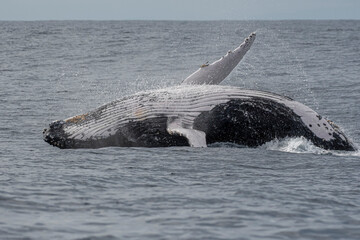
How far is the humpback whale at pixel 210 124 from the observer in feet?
38.9

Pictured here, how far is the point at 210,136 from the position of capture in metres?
11.9

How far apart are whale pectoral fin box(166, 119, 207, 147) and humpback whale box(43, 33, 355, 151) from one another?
20 millimetres

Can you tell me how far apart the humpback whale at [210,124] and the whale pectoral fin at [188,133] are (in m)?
0.02

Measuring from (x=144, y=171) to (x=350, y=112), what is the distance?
927cm

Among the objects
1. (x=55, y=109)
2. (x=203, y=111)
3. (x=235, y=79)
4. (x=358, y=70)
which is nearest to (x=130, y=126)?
(x=203, y=111)

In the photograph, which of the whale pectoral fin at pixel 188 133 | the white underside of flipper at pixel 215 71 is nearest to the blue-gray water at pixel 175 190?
the whale pectoral fin at pixel 188 133

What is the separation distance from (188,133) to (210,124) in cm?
76

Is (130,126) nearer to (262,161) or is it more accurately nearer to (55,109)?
(262,161)

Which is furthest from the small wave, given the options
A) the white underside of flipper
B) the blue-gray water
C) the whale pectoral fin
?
the white underside of flipper

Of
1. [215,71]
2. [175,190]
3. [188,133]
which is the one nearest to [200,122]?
[188,133]

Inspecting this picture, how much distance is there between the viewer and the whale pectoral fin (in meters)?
11.1

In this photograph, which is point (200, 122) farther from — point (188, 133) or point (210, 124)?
point (188, 133)

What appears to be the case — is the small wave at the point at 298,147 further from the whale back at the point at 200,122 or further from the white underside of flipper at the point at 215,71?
the white underside of flipper at the point at 215,71

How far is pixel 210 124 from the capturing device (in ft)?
39.1
